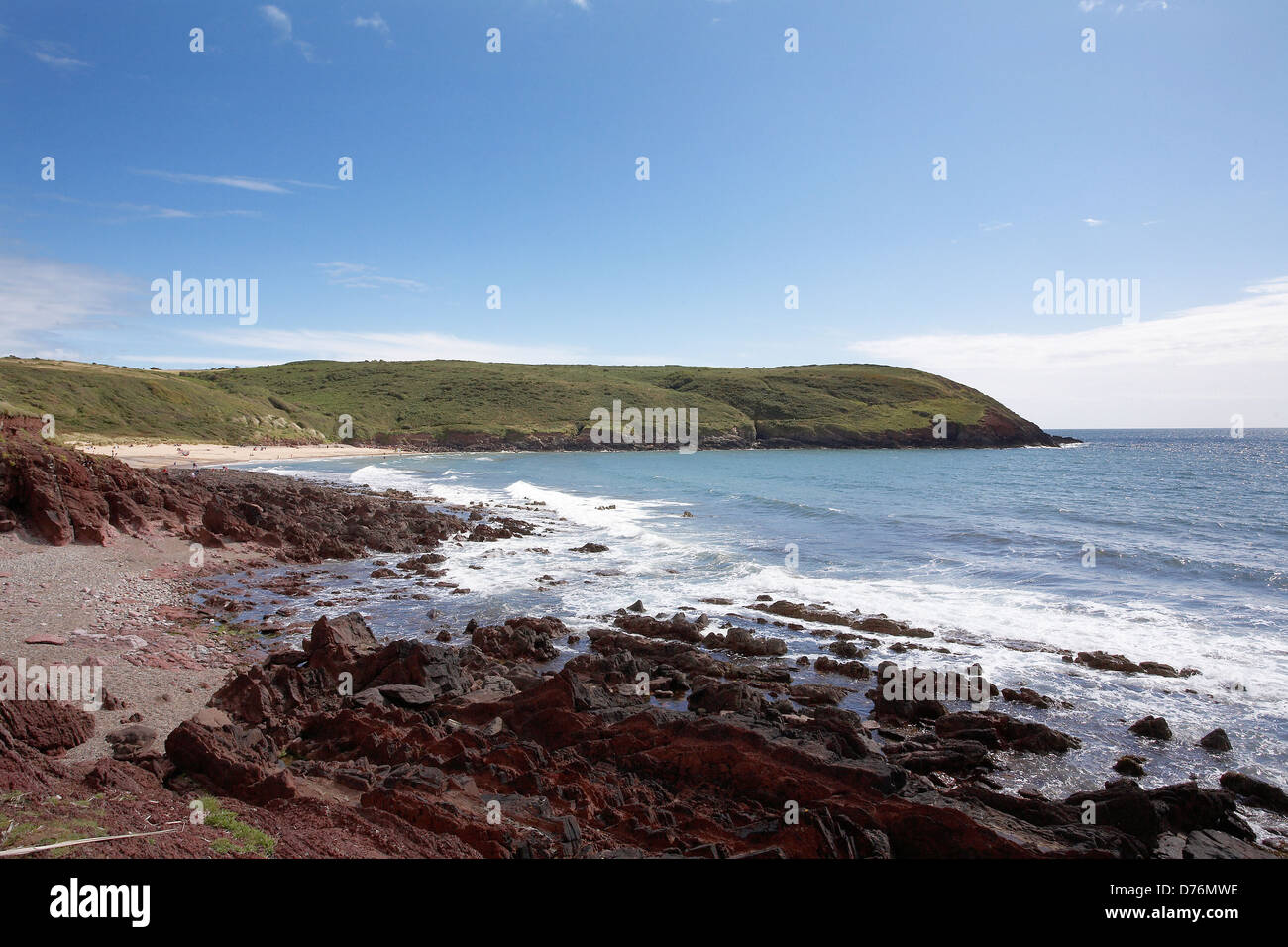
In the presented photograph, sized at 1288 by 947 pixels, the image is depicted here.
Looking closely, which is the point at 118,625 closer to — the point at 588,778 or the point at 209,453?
the point at 588,778

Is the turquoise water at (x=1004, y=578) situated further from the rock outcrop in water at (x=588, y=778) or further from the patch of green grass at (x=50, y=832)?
the patch of green grass at (x=50, y=832)

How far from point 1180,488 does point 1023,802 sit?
67604 millimetres

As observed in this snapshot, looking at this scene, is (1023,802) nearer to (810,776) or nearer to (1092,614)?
(810,776)

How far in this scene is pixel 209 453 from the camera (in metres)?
75.6

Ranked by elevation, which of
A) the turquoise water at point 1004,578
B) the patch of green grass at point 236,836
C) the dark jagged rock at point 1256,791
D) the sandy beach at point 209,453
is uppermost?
the sandy beach at point 209,453

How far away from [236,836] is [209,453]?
3233 inches

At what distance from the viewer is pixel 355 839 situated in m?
7.08

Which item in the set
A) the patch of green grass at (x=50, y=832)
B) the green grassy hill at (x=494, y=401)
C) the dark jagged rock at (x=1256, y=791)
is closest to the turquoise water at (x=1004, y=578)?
the dark jagged rock at (x=1256, y=791)

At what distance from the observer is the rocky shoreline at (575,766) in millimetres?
7309

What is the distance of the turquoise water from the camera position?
45.6 feet

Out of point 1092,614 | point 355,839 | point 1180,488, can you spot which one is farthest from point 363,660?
point 1180,488

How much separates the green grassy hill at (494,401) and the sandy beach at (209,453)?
19.2 feet

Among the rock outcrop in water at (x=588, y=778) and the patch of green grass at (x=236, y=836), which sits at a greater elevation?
the patch of green grass at (x=236, y=836)

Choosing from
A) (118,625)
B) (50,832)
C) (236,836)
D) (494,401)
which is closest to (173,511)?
(118,625)
